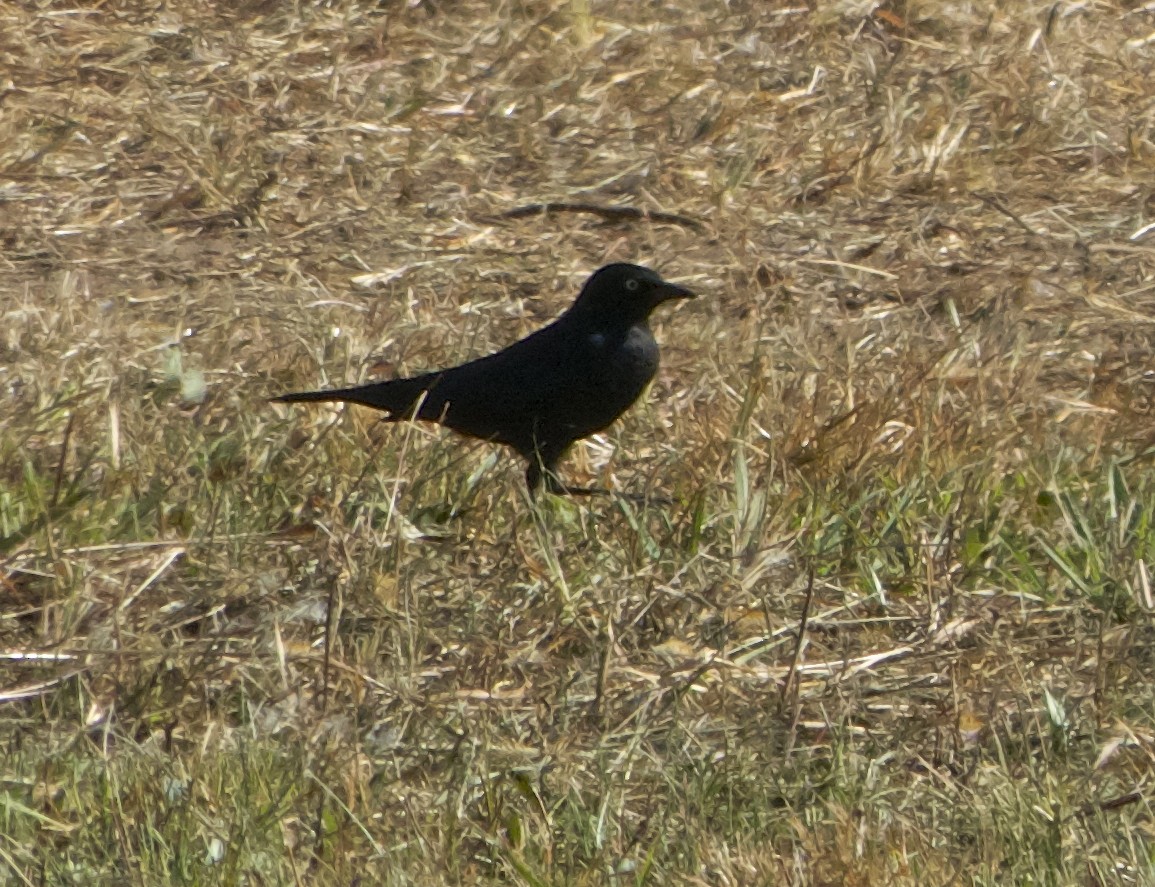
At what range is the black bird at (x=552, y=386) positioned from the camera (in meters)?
4.98

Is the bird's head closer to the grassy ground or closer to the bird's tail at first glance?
the grassy ground

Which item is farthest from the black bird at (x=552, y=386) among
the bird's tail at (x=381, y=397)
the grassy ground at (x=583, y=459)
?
the grassy ground at (x=583, y=459)

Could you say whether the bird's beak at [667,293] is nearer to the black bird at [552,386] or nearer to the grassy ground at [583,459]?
the black bird at [552,386]

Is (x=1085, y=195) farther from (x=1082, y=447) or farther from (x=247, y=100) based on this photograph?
(x=247, y=100)

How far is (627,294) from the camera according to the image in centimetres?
512

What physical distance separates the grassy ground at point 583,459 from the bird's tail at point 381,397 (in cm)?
11

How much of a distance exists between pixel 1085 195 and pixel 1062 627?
2913 millimetres

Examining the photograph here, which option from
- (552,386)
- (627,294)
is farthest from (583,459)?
(627,294)

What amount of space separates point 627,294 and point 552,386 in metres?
0.30

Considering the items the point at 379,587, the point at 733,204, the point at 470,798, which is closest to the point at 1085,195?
the point at 733,204

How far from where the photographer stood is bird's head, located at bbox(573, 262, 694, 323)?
16.8 feet

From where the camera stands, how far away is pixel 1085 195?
22.3 ft

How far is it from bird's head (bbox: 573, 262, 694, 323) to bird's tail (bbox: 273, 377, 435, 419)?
17.6 inches

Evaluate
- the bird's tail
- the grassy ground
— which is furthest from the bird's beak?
the bird's tail
